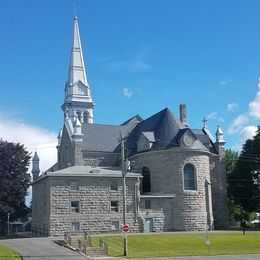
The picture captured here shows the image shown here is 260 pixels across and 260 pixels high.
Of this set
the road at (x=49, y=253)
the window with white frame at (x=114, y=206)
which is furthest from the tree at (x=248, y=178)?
the road at (x=49, y=253)

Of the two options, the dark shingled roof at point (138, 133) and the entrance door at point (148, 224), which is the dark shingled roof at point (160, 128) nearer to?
the dark shingled roof at point (138, 133)

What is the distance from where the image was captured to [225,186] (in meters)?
73.0

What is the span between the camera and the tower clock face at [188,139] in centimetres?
6388

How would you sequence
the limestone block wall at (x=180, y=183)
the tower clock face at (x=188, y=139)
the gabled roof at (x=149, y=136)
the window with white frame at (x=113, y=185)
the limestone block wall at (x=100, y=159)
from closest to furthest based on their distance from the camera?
1. the window with white frame at (x=113, y=185)
2. the limestone block wall at (x=180, y=183)
3. the tower clock face at (x=188, y=139)
4. the gabled roof at (x=149, y=136)
5. the limestone block wall at (x=100, y=159)

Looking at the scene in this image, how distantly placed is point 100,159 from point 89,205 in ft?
43.9

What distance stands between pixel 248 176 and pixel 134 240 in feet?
113

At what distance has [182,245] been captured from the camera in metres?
44.2

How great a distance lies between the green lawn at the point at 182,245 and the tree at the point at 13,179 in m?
28.6

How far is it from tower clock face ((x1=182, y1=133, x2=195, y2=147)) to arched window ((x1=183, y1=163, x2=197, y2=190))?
8.66ft

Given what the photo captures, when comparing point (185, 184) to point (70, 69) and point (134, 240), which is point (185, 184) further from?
point (70, 69)

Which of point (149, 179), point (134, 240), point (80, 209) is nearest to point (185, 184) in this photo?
point (149, 179)

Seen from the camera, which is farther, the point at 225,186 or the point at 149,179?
the point at 225,186

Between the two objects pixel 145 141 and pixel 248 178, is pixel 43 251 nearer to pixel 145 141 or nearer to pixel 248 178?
pixel 145 141

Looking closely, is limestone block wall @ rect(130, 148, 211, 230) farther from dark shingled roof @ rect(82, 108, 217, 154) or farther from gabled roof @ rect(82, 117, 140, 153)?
gabled roof @ rect(82, 117, 140, 153)
